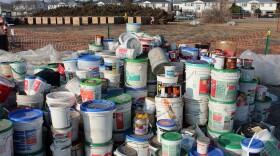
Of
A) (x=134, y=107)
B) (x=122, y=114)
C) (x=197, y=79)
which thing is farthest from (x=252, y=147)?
(x=134, y=107)

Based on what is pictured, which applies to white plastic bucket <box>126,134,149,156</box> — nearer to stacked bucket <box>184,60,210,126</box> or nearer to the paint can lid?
the paint can lid

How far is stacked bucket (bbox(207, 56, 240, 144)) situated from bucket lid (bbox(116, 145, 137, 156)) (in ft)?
4.74

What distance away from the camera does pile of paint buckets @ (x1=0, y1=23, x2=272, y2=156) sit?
12.4ft

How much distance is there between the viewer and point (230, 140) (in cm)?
435

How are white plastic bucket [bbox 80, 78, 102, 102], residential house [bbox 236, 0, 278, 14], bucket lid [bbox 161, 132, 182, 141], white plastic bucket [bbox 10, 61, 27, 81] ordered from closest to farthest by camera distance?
bucket lid [bbox 161, 132, 182, 141] → white plastic bucket [bbox 80, 78, 102, 102] → white plastic bucket [bbox 10, 61, 27, 81] → residential house [bbox 236, 0, 278, 14]

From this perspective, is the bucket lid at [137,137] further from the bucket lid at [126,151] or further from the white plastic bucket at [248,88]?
the white plastic bucket at [248,88]

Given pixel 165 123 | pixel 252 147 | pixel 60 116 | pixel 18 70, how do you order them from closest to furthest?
pixel 252 147, pixel 60 116, pixel 165 123, pixel 18 70

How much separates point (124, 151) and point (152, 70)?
161cm

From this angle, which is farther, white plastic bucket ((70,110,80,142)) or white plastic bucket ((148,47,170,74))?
white plastic bucket ((148,47,170,74))

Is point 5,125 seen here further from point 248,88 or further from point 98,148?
point 248,88

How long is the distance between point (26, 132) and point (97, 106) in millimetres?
1041

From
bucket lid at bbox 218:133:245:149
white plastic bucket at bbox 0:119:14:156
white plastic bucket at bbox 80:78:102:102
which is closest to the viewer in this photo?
white plastic bucket at bbox 0:119:14:156

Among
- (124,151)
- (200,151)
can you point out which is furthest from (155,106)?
(200,151)

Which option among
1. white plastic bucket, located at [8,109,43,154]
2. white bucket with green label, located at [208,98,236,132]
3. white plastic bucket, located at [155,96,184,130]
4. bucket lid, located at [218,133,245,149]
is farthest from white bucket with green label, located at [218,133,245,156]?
white plastic bucket, located at [8,109,43,154]
